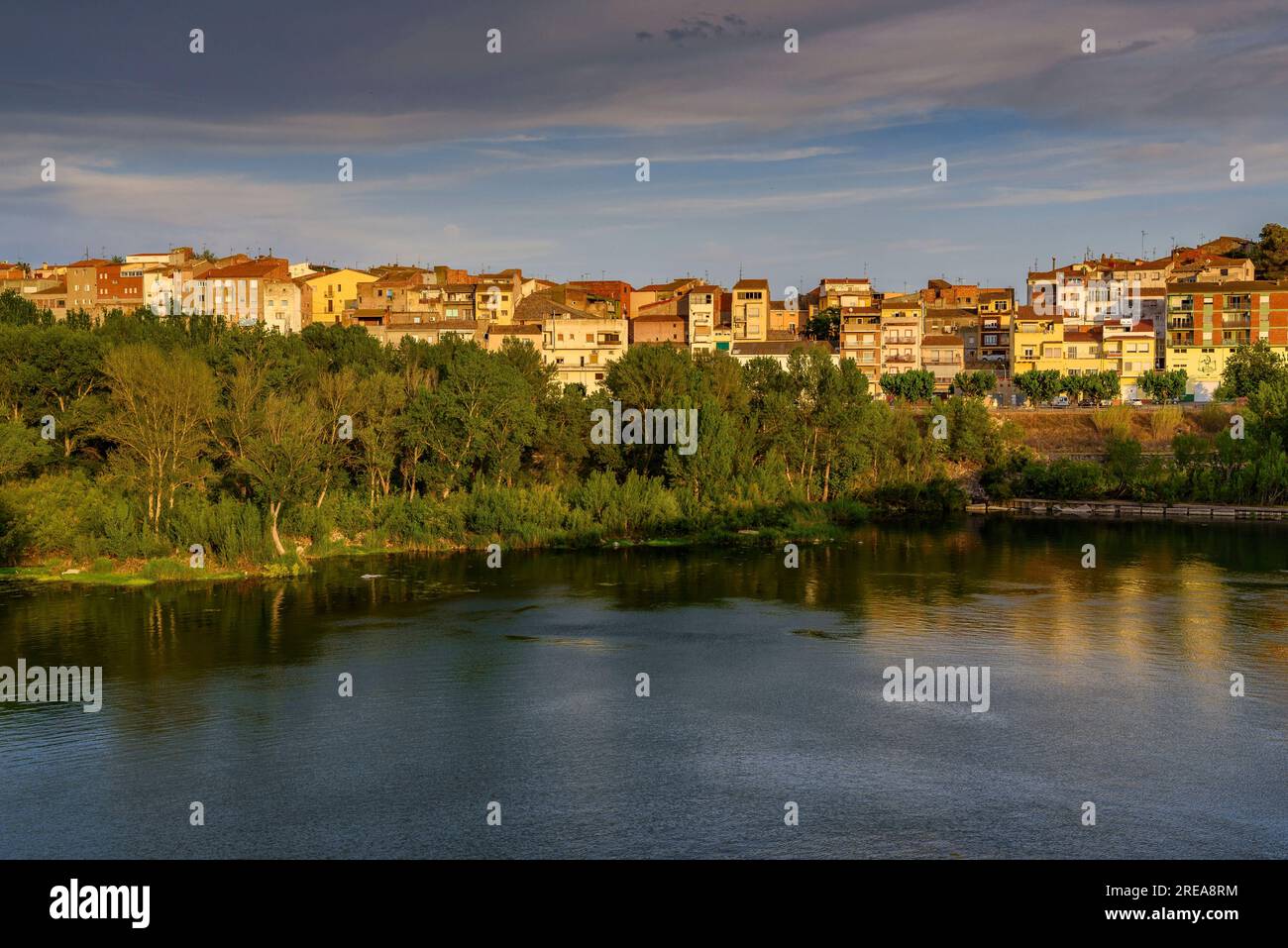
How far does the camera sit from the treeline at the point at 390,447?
105 ft

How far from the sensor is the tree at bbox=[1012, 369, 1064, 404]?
65250 millimetres

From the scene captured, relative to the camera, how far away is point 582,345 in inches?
2522

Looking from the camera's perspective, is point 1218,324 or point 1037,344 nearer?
point 1218,324

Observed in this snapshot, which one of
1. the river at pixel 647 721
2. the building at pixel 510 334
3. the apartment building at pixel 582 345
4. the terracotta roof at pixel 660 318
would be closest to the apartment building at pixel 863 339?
the terracotta roof at pixel 660 318

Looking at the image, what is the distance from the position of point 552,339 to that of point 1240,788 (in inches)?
2004

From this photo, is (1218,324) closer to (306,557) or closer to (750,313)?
(750,313)

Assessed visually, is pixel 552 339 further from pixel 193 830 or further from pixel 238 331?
pixel 193 830

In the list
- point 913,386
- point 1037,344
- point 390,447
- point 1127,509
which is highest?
point 1037,344

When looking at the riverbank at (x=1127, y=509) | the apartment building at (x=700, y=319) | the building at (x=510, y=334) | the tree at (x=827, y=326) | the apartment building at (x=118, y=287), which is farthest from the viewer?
the tree at (x=827, y=326)

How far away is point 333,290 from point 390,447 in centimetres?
4352

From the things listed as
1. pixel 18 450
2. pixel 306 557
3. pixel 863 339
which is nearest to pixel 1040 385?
pixel 863 339

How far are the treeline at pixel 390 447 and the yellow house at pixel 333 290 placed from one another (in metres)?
28.9

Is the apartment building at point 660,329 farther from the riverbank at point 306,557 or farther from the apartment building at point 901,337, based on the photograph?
the riverbank at point 306,557
